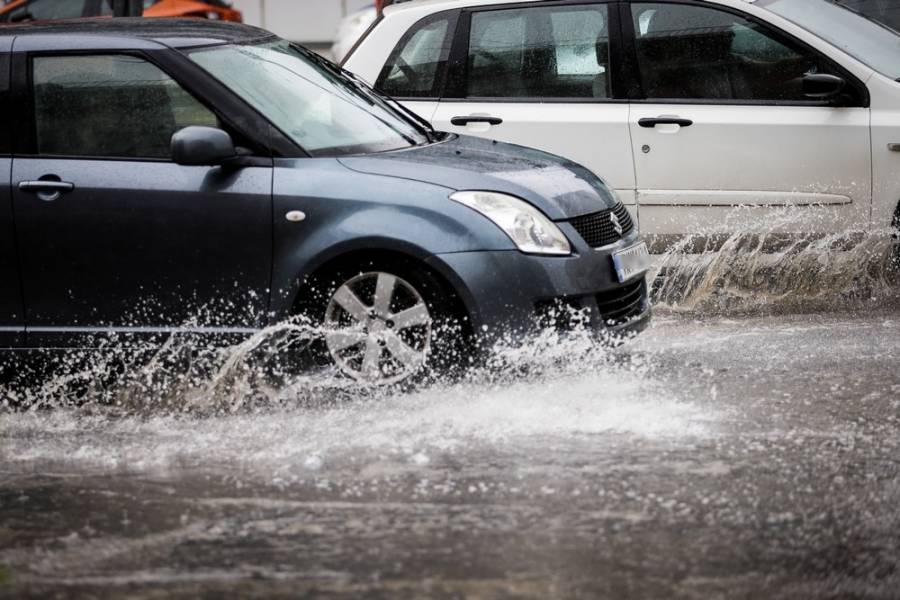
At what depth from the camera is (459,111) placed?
937 cm

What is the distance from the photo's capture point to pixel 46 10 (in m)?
22.7

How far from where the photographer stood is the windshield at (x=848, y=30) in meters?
8.95

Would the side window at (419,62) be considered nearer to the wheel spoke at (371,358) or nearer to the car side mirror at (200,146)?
the car side mirror at (200,146)

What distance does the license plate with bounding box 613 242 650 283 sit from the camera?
22.8ft

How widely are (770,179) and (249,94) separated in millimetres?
3208

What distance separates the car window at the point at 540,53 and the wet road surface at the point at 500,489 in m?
2.34

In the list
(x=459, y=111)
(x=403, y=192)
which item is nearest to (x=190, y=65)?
(x=403, y=192)

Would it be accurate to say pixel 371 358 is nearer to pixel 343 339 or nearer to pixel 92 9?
pixel 343 339

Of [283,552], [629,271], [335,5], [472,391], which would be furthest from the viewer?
[335,5]

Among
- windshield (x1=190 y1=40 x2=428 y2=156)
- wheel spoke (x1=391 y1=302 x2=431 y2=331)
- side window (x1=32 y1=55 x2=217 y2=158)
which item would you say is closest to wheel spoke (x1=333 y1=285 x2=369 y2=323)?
wheel spoke (x1=391 y1=302 x2=431 y2=331)

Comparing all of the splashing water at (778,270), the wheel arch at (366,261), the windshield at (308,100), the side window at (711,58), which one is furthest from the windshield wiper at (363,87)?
the splashing water at (778,270)

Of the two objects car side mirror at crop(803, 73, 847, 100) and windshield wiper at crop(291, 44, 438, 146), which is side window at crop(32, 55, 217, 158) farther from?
car side mirror at crop(803, 73, 847, 100)

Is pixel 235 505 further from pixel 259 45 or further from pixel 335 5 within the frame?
pixel 335 5

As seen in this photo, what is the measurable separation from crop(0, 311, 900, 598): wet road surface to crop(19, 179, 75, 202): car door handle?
35.6 inches
